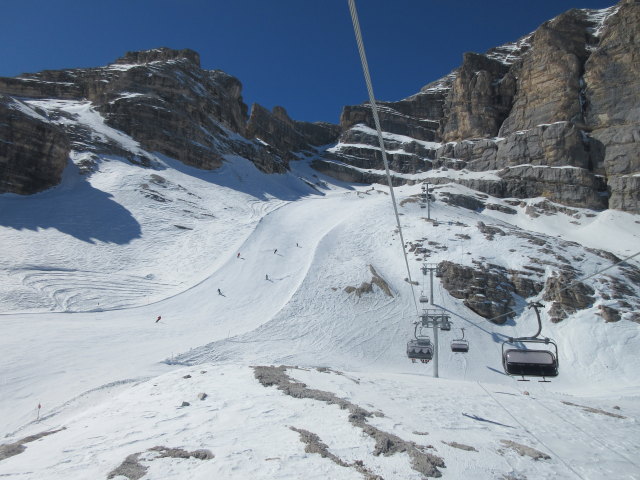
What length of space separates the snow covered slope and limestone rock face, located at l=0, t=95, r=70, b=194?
93.7 inches

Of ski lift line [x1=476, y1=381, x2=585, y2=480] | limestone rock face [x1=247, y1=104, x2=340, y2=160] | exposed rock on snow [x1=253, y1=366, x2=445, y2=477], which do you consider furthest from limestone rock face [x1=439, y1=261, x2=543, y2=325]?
limestone rock face [x1=247, y1=104, x2=340, y2=160]

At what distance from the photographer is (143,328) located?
23250mm

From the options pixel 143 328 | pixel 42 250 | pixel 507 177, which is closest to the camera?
pixel 143 328

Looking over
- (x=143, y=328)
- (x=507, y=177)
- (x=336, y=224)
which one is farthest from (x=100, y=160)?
(x=507, y=177)

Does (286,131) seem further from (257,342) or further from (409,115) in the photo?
(257,342)

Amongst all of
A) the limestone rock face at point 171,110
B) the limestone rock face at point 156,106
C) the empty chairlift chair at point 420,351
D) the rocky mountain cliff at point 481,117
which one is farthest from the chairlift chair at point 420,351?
the limestone rock face at point 171,110

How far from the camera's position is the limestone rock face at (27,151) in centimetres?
4122

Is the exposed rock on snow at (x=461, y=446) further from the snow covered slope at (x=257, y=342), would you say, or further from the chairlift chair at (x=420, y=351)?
the chairlift chair at (x=420, y=351)

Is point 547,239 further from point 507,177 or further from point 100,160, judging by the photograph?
point 100,160

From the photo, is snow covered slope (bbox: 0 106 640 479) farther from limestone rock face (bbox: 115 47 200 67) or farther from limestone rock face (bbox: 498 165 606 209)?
limestone rock face (bbox: 115 47 200 67)

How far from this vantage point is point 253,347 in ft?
75.2

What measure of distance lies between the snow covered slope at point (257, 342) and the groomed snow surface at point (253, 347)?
95 mm

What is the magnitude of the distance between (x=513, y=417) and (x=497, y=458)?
16.4 ft

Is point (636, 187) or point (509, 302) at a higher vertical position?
point (636, 187)
